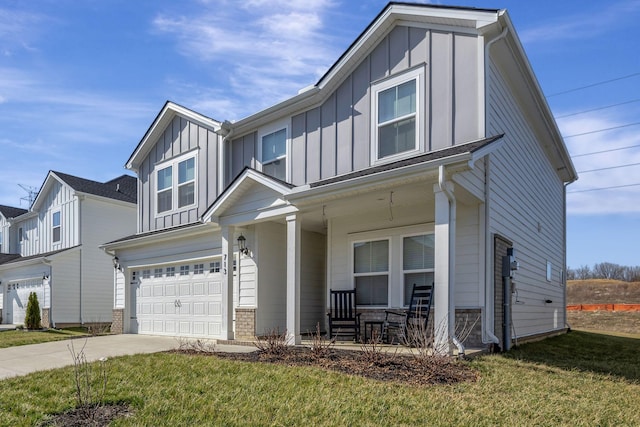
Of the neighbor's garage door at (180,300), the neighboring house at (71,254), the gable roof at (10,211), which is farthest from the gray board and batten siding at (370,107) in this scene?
the gable roof at (10,211)

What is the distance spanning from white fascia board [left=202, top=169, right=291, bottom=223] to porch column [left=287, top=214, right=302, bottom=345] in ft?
1.98

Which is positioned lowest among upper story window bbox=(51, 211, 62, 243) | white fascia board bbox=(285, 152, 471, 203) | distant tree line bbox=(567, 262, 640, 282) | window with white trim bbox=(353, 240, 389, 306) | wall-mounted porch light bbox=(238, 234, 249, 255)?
distant tree line bbox=(567, 262, 640, 282)

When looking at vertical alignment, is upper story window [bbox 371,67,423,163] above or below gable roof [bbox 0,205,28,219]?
above

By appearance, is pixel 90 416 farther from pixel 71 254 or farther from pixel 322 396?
pixel 71 254

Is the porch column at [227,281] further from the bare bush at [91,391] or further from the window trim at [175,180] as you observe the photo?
the bare bush at [91,391]

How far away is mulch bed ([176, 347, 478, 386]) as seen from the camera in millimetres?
5887

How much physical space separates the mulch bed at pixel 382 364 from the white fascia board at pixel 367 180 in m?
2.68

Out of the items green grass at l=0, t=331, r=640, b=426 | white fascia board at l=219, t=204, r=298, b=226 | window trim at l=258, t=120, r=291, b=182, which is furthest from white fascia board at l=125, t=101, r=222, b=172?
green grass at l=0, t=331, r=640, b=426

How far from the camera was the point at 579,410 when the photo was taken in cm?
490

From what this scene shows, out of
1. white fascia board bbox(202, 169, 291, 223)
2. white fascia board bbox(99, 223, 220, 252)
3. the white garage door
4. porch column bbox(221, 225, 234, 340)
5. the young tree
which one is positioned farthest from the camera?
the white garage door

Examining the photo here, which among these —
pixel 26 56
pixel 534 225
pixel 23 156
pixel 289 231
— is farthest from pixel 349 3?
pixel 23 156

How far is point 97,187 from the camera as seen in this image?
67.2ft

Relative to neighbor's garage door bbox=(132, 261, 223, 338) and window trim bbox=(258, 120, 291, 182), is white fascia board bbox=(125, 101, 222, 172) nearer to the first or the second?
window trim bbox=(258, 120, 291, 182)

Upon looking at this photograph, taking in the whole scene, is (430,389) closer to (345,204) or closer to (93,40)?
(345,204)
